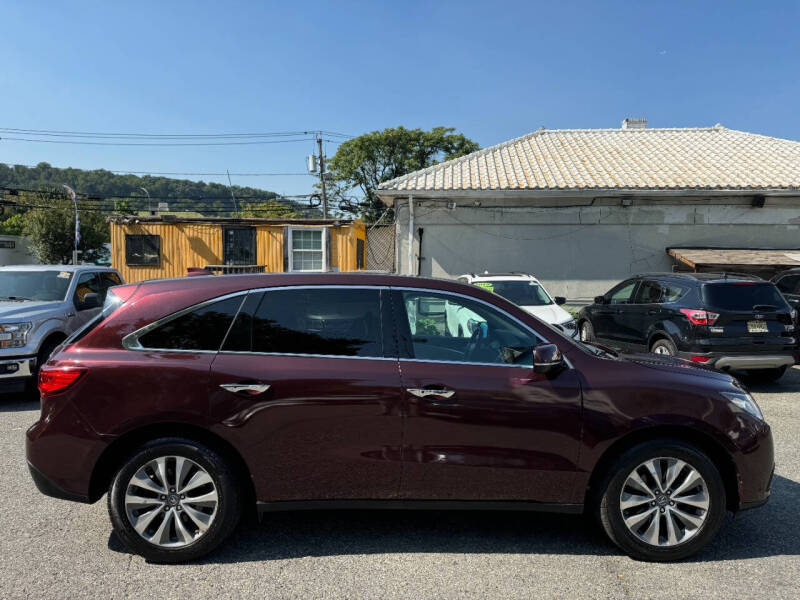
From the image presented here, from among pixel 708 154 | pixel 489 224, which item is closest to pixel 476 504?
pixel 489 224

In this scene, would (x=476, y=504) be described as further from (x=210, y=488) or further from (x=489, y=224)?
(x=489, y=224)

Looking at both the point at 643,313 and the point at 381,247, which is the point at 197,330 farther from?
the point at 381,247

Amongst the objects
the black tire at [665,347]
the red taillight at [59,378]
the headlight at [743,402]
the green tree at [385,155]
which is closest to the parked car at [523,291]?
the black tire at [665,347]

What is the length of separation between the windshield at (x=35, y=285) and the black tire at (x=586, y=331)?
8.97 m

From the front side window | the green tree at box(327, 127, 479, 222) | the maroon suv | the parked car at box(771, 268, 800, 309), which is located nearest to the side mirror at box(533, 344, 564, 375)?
the maroon suv

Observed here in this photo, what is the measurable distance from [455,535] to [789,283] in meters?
10.7

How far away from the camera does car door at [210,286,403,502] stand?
10.3 ft

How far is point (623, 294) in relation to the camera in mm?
9805

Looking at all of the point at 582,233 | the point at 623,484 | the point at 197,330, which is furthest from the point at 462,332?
the point at 582,233

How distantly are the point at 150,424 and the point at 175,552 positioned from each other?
2.52ft

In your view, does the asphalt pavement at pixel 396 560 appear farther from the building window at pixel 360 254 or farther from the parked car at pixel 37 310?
the building window at pixel 360 254

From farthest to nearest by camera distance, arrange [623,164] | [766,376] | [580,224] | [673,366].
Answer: [623,164] < [580,224] < [766,376] < [673,366]

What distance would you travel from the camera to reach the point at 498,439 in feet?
10.4

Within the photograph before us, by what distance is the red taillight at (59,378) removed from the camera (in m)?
3.17
